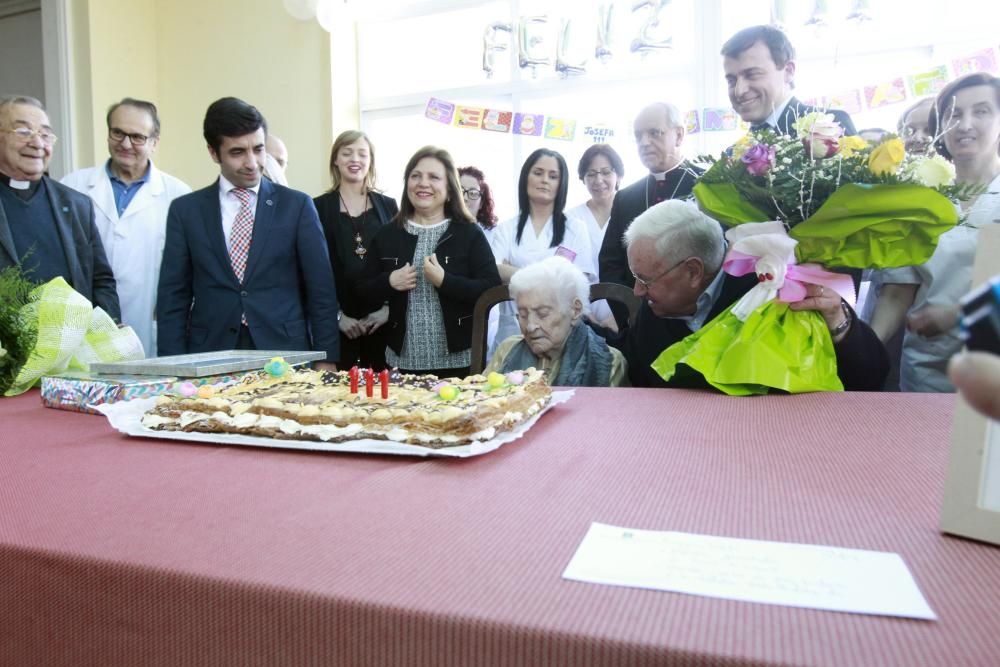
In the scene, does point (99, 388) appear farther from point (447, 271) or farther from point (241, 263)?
point (447, 271)

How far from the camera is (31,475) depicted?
89 centimetres

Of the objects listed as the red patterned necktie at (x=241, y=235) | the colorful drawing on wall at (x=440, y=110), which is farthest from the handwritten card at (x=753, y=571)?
the colorful drawing on wall at (x=440, y=110)

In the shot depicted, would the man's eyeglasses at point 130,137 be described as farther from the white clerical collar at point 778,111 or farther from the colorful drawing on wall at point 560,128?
the colorful drawing on wall at point 560,128

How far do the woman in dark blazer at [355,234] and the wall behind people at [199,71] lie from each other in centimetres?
188

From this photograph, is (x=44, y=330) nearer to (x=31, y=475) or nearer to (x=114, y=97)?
(x=31, y=475)

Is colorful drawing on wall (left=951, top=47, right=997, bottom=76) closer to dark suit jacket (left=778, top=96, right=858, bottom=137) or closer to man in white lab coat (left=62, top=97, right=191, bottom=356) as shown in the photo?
dark suit jacket (left=778, top=96, right=858, bottom=137)

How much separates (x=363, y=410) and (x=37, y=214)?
1874 millimetres

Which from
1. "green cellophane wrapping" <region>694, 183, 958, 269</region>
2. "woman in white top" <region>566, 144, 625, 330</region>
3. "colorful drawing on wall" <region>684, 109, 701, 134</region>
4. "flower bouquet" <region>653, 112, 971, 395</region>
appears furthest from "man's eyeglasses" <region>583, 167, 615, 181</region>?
"green cellophane wrapping" <region>694, 183, 958, 269</region>

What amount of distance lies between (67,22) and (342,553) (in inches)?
197

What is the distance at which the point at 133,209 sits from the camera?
2.83 metres

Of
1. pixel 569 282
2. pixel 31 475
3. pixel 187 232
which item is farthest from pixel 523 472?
pixel 187 232

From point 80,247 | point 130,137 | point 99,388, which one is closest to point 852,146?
point 99,388

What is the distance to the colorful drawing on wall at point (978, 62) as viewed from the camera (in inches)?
133

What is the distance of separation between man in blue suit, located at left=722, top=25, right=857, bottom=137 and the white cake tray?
1377 mm
